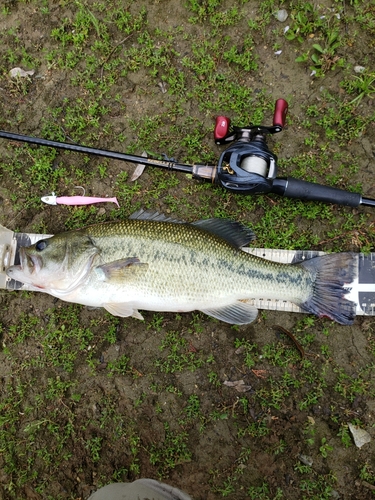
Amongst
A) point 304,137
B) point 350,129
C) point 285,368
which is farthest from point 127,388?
point 350,129

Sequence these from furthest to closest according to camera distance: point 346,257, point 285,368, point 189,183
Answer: point 189,183 → point 285,368 → point 346,257

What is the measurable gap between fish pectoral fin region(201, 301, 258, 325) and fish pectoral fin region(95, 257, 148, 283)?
2.48 feet

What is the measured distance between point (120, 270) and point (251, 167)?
150 cm

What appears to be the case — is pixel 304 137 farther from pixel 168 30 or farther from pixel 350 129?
pixel 168 30

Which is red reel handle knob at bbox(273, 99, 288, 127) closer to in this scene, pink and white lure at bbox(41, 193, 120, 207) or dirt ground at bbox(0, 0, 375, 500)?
dirt ground at bbox(0, 0, 375, 500)

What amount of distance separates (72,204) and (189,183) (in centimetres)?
130

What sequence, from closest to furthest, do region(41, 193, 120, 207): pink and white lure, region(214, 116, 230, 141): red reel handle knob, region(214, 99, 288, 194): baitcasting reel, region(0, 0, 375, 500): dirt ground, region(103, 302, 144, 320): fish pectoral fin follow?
region(214, 99, 288, 194): baitcasting reel → region(103, 302, 144, 320): fish pectoral fin → region(214, 116, 230, 141): red reel handle knob → region(0, 0, 375, 500): dirt ground → region(41, 193, 120, 207): pink and white lure

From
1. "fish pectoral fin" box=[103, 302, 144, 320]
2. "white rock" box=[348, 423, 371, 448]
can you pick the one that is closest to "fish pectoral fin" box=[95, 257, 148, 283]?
"fish pectoral fin" box=[103, 302, 144, 320]

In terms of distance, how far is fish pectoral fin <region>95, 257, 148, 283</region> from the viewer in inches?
132

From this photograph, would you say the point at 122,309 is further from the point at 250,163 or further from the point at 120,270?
the point at 250,163

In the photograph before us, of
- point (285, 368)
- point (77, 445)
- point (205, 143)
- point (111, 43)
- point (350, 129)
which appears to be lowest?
point (77, 445)

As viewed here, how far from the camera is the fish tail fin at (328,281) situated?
11.2ft

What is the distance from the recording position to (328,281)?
3.41 metres

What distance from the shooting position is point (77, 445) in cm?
388
